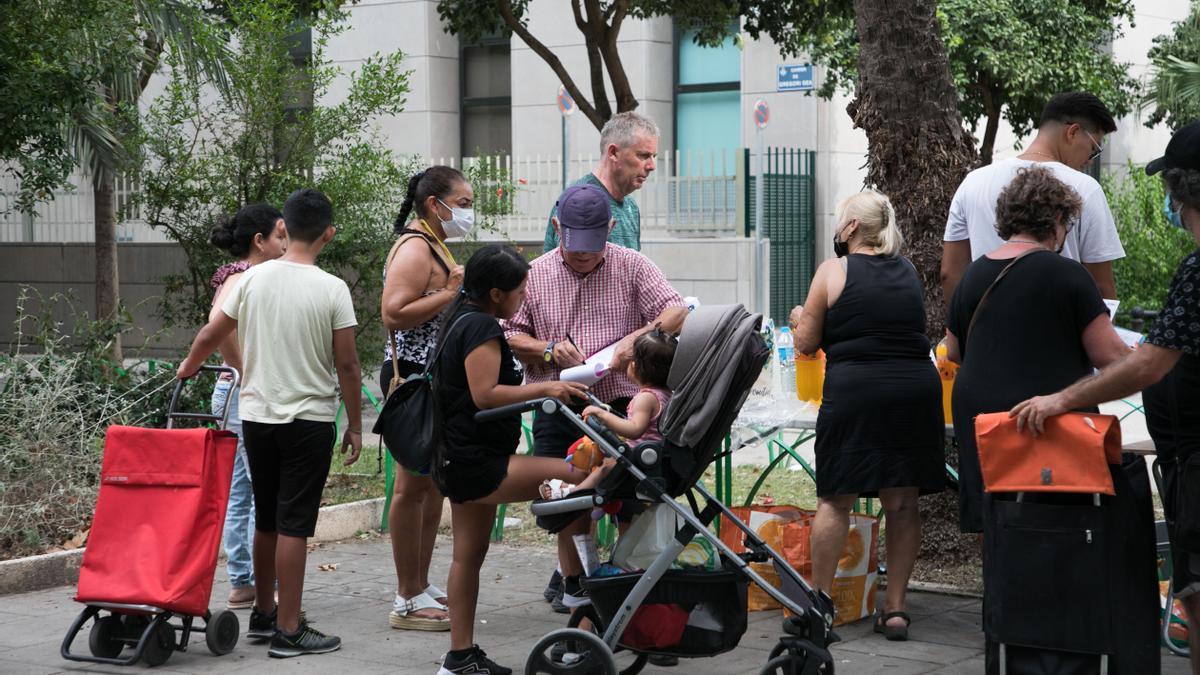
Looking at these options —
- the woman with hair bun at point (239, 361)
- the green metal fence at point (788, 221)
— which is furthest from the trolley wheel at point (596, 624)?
the green metal fence at point (788, 221)

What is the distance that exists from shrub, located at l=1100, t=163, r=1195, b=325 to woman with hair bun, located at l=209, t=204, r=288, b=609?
11474 millimetres

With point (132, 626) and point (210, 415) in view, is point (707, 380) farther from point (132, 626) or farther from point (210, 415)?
point (132, 626)

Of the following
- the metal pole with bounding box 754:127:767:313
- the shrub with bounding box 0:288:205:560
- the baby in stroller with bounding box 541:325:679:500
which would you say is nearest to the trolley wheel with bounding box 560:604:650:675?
the baby in stroller with bounding box 541:325:679:500

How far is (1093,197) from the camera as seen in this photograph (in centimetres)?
583

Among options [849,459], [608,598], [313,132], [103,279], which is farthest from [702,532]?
[103,279]

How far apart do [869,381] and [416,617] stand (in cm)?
223

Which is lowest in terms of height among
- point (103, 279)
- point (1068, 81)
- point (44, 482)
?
point (44, 482)

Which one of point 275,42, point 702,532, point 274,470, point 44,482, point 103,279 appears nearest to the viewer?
point 702,532

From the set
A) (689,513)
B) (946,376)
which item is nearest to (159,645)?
(689,513)

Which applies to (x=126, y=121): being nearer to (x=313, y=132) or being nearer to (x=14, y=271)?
(x=313, y=132)

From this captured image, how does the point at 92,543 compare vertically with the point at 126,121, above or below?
below

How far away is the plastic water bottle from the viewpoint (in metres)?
7.46

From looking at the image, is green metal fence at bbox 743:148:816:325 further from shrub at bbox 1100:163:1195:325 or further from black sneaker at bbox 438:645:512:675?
black sneaker at bbox 438:645:512:675

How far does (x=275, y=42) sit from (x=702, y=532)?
6596 millimetres
